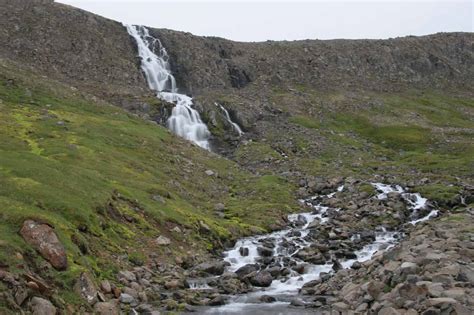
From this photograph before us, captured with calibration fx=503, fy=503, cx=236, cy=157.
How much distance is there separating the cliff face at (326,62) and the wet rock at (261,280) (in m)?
78.6

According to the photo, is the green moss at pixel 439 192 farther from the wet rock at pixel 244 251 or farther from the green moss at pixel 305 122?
the green moss at pixel 305 122

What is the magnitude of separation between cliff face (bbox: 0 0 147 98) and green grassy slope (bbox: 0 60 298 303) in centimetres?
1304

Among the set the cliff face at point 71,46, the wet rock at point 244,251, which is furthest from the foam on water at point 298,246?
the cliff face at point 71,46

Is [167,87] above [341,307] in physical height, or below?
above

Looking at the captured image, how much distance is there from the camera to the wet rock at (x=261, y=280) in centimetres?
2898

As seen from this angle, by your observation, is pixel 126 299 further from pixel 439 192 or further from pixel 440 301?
pixel 439 192

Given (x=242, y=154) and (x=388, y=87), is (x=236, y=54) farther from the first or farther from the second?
A: (x=242, y=154)

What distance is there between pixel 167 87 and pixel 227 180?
5005 centimetres

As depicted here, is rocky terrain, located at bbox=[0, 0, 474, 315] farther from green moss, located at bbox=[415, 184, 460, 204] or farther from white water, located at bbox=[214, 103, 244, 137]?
white water, located at bbox=[214, 103, 244, 137]

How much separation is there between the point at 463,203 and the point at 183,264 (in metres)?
32.4

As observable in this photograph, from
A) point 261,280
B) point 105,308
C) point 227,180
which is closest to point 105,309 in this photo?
point 105,308

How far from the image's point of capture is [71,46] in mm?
100125

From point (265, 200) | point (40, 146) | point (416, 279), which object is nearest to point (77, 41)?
point (40, 146)

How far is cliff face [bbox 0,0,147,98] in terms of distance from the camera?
92.4 m
